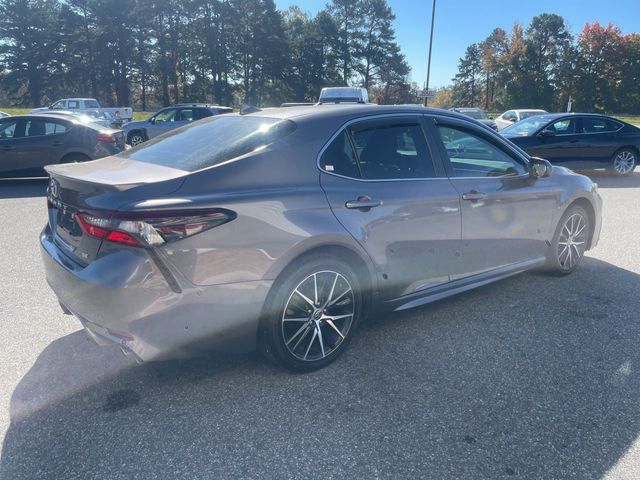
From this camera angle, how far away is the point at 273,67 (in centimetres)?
5219

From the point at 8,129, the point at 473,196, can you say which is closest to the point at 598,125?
the point at 473,196

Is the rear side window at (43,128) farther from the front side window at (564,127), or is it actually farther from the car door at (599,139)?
the car door at (599,139)

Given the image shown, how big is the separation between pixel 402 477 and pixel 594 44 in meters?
67.6

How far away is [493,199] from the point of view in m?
3.88

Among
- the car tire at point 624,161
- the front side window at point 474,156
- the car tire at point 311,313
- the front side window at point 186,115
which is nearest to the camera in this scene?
the car tire at point 311,313

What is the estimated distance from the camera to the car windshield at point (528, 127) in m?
11.8

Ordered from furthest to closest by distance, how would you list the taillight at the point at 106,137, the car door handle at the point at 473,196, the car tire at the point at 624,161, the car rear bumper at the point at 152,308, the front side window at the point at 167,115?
the front side window at the point at 167,115, the car tire at the point at 624,161, the taillight at the point at 106,137, the car door handle at the point at 473,196, the car rear bumper at the point at 152,308

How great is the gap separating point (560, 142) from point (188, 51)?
46.6 metres

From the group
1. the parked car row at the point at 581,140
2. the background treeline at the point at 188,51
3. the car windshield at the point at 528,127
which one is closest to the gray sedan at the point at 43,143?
the parked car row at the point at 581,140

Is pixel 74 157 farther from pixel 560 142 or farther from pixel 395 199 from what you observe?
pixel 560 142

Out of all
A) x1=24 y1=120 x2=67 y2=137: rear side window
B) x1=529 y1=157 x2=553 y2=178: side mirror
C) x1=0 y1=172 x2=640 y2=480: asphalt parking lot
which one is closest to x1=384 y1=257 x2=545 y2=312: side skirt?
x1=0 y1=172 x2=640 y2=480: asphalt parking lot

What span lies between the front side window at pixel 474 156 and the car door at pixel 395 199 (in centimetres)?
26

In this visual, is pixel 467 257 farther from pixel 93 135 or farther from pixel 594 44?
pixel 594 44

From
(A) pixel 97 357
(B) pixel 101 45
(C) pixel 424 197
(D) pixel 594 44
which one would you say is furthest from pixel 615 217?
(D) pixel 594 44
